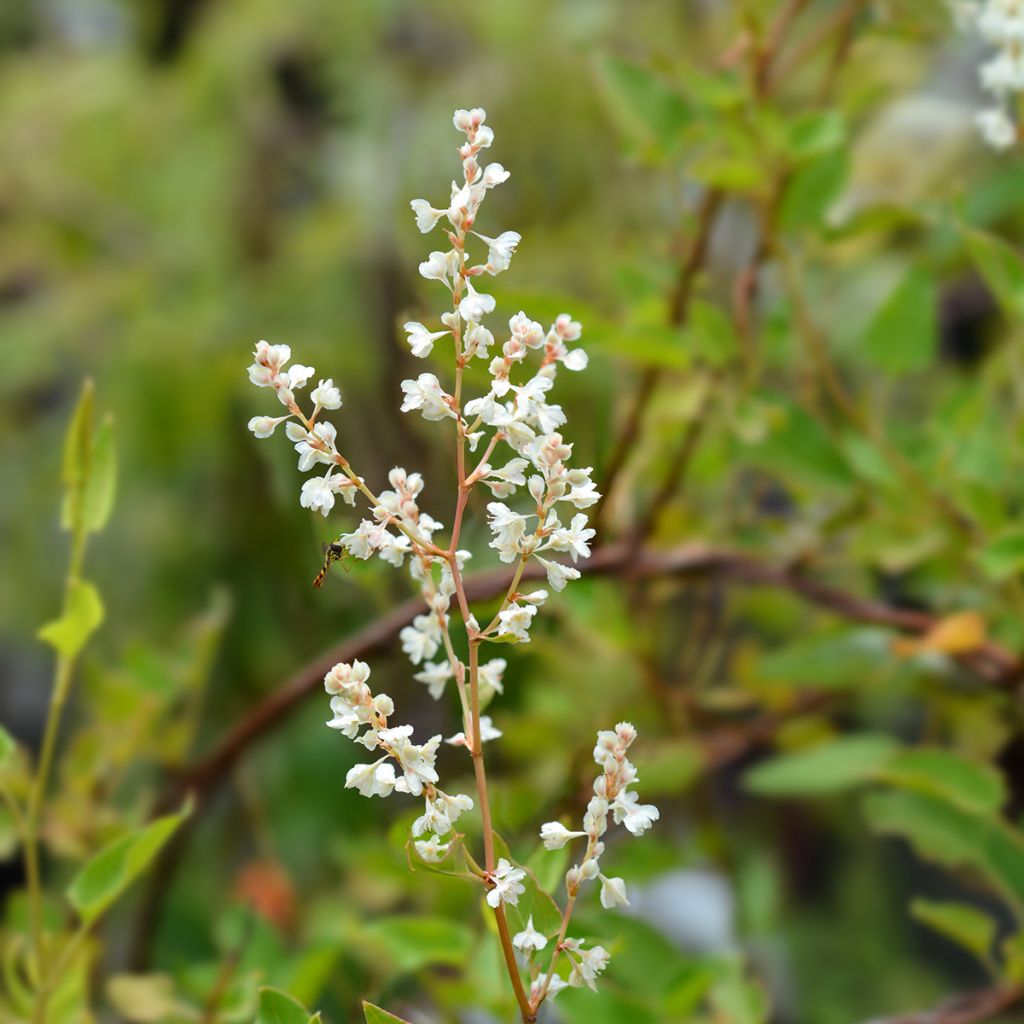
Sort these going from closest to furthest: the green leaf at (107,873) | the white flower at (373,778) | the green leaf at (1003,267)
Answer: the white flower at (373,778)
the green leaf at (107,873)
the green leaf at (1003,267)

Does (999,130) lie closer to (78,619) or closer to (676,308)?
(676,308)

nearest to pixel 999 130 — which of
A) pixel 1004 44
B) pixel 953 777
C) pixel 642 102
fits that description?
pixel 1004 44

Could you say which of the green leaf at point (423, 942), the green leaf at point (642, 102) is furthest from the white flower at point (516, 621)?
the green leaf at point (642, 102)

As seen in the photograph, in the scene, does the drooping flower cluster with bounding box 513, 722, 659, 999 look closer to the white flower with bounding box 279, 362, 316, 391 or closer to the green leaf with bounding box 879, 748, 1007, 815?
the white flower with bounding box 279, 362, 316, 391

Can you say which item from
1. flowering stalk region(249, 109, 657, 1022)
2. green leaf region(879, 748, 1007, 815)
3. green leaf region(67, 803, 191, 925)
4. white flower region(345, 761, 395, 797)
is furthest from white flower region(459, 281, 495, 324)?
green leaf region(879, 748, 1007, 815)

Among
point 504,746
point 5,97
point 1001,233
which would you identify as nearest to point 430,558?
point 504,746

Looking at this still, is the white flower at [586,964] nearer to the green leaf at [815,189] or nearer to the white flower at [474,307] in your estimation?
the white flower at [474,307]
